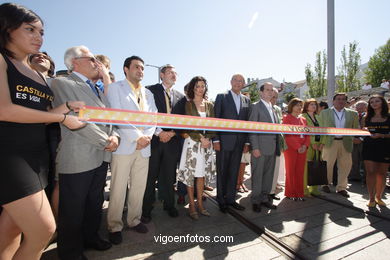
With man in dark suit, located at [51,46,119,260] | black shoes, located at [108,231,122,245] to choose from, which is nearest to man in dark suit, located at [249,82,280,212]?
black shoes, located at [108,231,122,245]

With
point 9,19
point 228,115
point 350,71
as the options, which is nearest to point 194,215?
A: point 228,115

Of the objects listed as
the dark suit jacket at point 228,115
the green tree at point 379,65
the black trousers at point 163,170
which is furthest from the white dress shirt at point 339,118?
the green tree at point 379,65

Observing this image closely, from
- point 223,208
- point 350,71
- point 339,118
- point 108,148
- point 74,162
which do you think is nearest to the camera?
point 74,162

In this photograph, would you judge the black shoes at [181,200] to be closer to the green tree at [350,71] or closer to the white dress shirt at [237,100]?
the white dress shirt at [237,100]

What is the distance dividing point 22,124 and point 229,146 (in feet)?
9.09

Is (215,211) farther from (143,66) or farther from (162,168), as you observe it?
(143,66)

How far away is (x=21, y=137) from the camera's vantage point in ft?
4.36

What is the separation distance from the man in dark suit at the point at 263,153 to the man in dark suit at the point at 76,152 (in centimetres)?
250

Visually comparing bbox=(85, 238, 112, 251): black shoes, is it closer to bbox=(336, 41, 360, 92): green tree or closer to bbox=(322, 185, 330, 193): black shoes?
bbox=(322, 185, 330, 193): black shoes

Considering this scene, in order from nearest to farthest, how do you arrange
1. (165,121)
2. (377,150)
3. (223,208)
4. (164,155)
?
(165,121), (164,155), (223,208), (377,150)

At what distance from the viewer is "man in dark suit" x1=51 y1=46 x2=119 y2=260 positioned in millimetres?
1927

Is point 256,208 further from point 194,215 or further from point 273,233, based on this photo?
point 194,215

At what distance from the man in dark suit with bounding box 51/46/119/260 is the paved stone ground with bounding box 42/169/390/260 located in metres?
0.51

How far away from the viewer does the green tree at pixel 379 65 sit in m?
29.0
